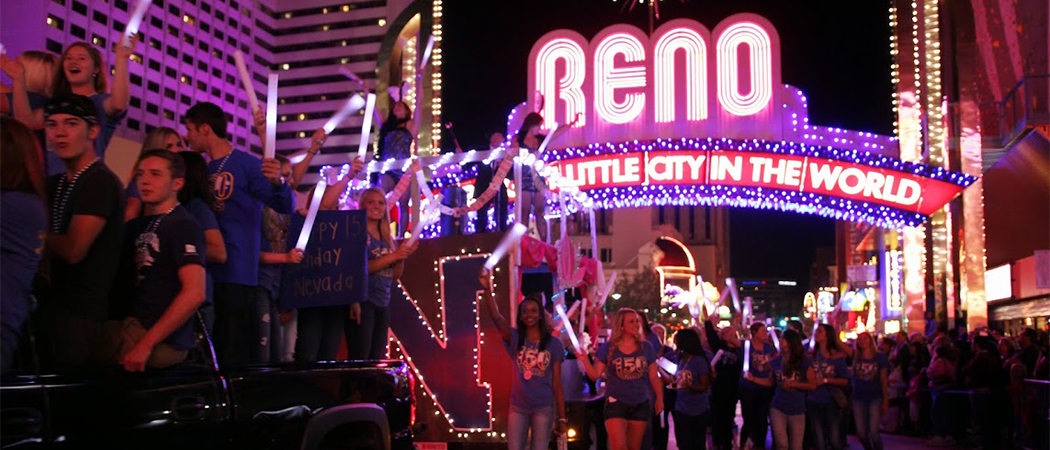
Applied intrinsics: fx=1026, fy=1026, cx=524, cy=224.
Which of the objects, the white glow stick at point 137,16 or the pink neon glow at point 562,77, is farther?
the pink neon glow at point 562,77

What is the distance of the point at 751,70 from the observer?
834 inches

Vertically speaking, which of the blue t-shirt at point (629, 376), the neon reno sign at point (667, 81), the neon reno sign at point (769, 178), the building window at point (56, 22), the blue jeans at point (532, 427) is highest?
the building window at point (56, 22)

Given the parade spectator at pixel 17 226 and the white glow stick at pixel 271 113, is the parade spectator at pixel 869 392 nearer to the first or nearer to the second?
the white glow stick at pixel 271 113

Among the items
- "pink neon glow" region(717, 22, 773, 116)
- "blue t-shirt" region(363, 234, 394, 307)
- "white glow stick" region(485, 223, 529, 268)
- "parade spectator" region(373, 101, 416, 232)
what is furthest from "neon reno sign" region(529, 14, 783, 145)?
"blue t-shirt" region(363, 234, 394, 307)

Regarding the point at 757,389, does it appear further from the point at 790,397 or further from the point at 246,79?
the point at 246,79

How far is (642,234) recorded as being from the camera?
92500 mm

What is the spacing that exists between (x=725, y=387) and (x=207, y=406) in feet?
34.1

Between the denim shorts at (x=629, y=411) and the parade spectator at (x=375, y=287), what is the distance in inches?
93.7

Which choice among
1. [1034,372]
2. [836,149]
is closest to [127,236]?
[1034,372]

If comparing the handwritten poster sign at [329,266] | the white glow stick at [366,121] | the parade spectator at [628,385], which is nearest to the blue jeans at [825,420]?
the parade spectator at [628,385]

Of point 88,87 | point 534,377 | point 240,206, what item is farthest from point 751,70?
point 88,87

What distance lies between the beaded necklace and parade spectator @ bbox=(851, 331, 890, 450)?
35.6ft

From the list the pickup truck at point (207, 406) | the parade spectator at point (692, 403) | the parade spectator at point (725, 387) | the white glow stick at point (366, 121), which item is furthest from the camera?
the parade spectator at point (725, 387)

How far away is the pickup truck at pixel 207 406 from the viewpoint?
3594 mm
